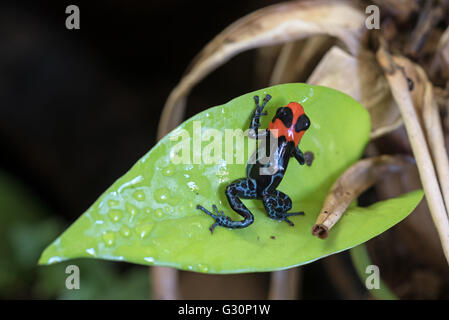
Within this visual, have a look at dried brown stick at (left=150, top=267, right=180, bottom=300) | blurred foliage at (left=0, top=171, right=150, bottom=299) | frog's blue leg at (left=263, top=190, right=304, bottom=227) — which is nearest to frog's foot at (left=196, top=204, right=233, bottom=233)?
frog's blue leg at (left=263, top=190, right=304, bottom=227)

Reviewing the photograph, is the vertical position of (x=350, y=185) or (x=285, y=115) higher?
(x=285, y=115)

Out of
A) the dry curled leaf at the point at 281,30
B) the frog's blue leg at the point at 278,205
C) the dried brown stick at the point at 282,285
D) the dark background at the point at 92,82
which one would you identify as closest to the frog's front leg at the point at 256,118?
the frog's blue leg at the point at 278,205

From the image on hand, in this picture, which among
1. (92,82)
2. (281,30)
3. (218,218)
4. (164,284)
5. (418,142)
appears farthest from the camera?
(92,82)

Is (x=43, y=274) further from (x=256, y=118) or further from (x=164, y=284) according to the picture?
(x=256, y=118)

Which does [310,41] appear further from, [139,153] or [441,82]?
[139,153]

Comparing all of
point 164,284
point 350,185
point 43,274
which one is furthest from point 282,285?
point 43,274

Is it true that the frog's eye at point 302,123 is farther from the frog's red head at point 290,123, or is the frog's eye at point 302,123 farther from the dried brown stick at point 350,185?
the dried brown stick at point 350,185

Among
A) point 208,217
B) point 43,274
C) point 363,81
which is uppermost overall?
point 363,81
